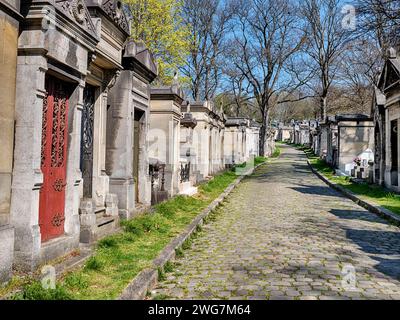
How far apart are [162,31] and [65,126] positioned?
2237 centimetres

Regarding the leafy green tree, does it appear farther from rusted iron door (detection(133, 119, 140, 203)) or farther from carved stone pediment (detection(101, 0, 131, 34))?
carved stone pediment (detection(101, 0, 131, 34))

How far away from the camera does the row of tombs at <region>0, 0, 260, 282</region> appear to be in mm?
4195

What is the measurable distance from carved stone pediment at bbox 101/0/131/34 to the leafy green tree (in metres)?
17.2

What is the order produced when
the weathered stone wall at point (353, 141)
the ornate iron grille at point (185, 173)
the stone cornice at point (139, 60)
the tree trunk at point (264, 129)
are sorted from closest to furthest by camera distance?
1. the stone cornice at point (139, 60)
2. the ornate iron grille at point (185, 173)
3. the weathered stone wall at point (353, 141)
4. the tree trunk at point (264, 129)

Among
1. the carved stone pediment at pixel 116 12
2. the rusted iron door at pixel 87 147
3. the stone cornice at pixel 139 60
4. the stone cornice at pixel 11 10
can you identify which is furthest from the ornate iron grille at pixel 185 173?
the stone cornice at pixel 11 10

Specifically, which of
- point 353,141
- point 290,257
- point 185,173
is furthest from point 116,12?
point 353,141

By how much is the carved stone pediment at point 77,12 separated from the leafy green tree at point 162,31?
19445mm

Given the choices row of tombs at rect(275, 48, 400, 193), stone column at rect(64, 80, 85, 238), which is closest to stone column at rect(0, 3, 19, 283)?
stone column at rect(64, 80, 85, 238)

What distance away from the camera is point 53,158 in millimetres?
5102

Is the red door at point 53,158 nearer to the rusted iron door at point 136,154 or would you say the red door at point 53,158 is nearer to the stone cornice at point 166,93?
the rusted iron door at point 136,154

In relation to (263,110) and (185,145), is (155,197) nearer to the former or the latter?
(185,145)

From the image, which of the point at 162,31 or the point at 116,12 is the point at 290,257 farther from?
the point at 162,31

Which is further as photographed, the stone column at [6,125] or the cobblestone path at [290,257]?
the cobblestone path at [290,257]

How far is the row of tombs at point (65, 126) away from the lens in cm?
420
